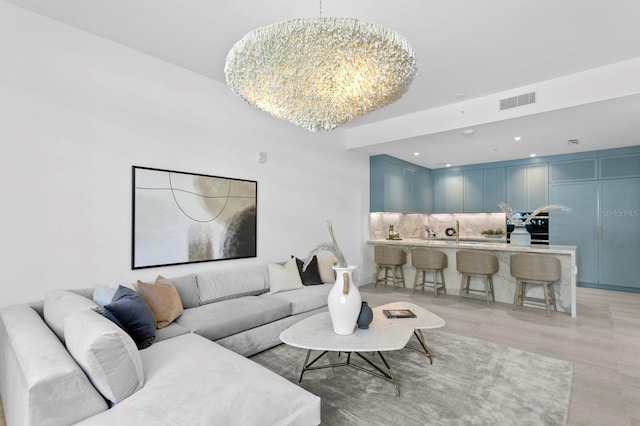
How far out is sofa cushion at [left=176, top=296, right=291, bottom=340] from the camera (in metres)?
2.78

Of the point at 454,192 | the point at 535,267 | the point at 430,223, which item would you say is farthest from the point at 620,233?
the point at 430,223

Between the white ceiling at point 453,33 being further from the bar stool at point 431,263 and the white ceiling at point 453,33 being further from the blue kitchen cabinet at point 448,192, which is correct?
the blue kitchen cabinet at point 448,192

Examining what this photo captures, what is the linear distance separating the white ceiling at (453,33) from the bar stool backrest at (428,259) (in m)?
2.16

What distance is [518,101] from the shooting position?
13.2 ft

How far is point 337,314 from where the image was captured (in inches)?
98.5

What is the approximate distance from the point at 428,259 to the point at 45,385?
507 cm

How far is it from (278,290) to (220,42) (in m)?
2.78

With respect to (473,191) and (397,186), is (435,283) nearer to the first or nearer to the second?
(397,186)

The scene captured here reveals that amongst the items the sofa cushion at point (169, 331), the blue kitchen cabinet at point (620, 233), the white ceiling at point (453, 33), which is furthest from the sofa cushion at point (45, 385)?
the blue kitchen cabinet at point (620, 233)

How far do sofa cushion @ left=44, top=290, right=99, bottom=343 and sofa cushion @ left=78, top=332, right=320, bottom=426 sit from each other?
53cm

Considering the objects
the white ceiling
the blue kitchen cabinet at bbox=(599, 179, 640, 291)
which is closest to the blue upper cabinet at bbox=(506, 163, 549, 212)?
the blue kitchen cabinet at bbox=(599, 179, 640, 291)

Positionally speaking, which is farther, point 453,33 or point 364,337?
point 453,33

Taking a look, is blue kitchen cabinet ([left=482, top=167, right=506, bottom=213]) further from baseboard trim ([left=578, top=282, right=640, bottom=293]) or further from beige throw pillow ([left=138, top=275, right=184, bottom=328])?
beige throw pillow ([left=138, top=275, right=184, bottom=328])

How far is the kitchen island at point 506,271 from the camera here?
444 cm
